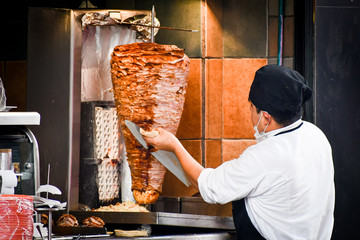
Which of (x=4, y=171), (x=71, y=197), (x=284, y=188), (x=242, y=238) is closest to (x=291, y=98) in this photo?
(x=284, y=188)

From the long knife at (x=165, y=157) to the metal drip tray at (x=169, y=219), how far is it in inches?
10.0

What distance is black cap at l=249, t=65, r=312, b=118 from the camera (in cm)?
226

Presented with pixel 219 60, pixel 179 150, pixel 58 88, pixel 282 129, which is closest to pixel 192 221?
pixel 179 150

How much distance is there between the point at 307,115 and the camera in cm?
342

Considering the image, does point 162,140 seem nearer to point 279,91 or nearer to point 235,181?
point 235,181

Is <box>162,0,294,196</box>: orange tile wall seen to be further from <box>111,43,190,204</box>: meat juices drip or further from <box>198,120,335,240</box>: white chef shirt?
<box>198,120,335,240</box>: white chef shirt

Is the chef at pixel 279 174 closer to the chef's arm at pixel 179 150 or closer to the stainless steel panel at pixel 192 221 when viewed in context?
the chef's arm at pixel 179 150

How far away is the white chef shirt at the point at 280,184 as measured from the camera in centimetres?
223

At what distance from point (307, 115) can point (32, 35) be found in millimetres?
1719

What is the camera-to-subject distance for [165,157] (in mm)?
2664

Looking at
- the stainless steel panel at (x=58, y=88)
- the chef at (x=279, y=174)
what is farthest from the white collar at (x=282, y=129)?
the stainless steel panel at (x=58, y=88)

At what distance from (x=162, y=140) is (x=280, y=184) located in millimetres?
592

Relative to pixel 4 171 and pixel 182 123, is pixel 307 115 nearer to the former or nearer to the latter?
pixel 182 123

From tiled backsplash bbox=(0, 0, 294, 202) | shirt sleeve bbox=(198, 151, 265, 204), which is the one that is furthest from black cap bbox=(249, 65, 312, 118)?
tiled backsplash bbox=(0, 0, 294, 202)
